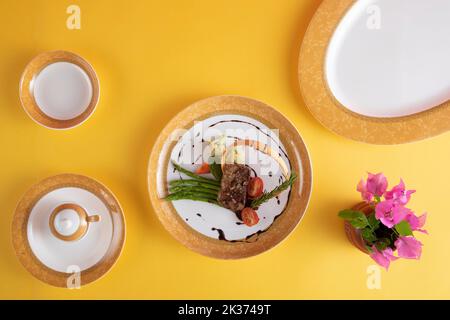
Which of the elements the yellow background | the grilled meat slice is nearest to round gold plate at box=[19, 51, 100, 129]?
the yellow background

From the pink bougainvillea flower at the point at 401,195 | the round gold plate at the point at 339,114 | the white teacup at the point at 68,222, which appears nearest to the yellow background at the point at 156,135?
the round gold plate at the point at 339,114

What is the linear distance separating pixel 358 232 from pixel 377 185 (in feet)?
0.78

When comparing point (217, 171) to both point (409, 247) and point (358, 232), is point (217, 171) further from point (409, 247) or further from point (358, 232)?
point (409, 247)

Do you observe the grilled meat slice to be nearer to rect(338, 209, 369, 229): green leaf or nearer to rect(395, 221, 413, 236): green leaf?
rect(338, 209, 369, 229): green leaf

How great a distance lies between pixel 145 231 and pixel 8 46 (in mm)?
983

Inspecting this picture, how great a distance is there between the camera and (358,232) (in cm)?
149

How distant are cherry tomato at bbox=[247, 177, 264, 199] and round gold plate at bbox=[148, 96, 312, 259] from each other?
13 cm

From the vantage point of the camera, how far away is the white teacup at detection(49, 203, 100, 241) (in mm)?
1444

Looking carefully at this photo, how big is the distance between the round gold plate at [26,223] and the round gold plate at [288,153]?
0.59 feet

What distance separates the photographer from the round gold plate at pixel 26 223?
153 cm

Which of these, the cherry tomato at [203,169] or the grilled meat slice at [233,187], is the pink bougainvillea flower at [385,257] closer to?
the grilled meat slice at [233,187]

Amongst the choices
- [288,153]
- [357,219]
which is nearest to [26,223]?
[288,153]
